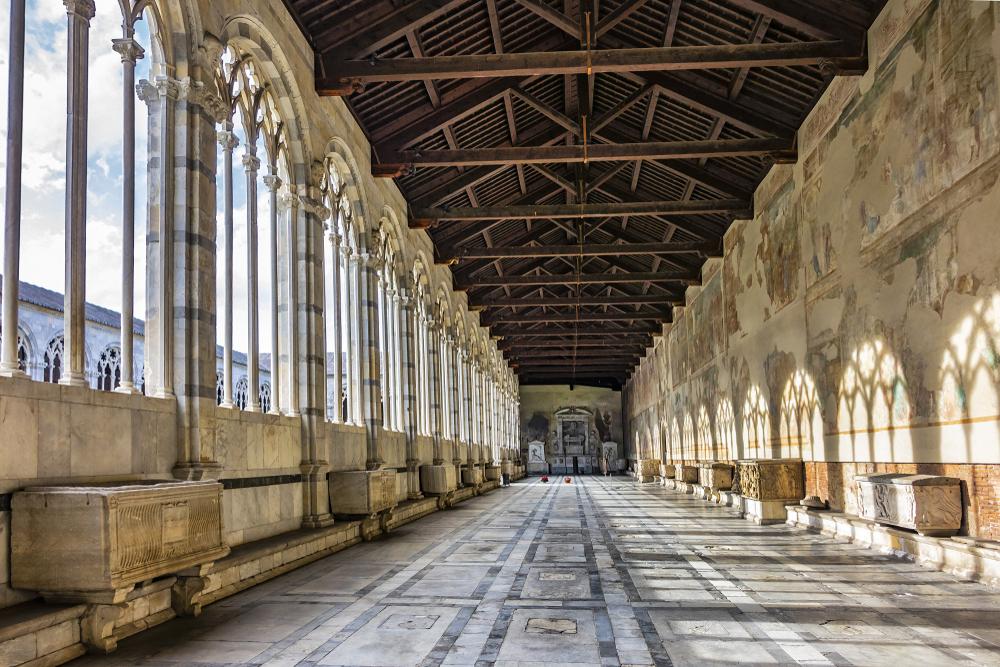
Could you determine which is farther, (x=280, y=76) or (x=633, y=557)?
(x=280, y=76)

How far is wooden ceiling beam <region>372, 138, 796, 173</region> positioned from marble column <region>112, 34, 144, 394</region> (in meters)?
10.0

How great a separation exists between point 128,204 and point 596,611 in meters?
6.11

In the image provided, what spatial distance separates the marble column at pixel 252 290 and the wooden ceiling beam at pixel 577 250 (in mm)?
14598

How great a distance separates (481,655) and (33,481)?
12.5 feet

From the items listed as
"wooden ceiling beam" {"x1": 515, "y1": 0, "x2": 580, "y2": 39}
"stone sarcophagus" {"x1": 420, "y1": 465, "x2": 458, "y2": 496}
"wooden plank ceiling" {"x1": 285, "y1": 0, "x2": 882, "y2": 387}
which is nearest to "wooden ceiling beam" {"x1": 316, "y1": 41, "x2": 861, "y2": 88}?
"wooden plank ceiling" {"x1": 285, "y1": 0, "x2": 882, "y2": 387}

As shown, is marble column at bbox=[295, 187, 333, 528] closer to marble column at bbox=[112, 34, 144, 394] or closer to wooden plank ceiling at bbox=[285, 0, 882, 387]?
wooden plank ceiling at bbox=[285, 0, 882, 387]

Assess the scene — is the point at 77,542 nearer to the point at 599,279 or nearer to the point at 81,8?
the point at 81,8

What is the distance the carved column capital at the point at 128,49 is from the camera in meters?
8.21

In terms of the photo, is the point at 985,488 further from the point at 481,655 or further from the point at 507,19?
the point at 507,19

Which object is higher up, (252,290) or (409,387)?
(252,290)

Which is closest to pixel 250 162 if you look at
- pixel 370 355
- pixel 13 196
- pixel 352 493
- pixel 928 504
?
pixel 13 196

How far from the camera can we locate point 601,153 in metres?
17.7

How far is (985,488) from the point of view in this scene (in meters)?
9.48

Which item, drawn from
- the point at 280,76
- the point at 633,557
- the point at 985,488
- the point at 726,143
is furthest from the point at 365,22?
the point at 985,488
